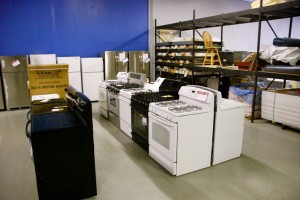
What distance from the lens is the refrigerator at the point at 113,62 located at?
643cm

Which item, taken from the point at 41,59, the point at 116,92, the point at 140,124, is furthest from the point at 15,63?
the point at 140,124

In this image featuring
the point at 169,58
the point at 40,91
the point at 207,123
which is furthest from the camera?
the point at 169,58

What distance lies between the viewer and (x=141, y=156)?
3.19 metres

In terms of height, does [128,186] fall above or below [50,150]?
below

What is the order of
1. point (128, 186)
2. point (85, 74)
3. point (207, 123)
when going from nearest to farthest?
1. point (128, 186)
2. point (207, 123)
3. point (85, 74)

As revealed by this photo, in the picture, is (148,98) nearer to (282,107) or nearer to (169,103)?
(169,103)

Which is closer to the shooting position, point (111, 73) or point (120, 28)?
point (111, 73)

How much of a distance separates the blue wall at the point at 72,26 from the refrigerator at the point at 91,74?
0.54 metres

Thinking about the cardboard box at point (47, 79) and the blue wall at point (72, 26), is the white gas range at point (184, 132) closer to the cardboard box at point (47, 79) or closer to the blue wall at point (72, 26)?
the cardboard box at point (47, 79)

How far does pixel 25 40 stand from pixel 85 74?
5.68 ft

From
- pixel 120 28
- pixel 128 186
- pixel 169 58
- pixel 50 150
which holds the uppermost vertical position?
pixel 120 28

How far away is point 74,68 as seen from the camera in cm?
607

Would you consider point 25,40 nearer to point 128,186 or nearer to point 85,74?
point 85,74

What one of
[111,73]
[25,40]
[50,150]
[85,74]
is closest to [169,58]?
[111,73]
